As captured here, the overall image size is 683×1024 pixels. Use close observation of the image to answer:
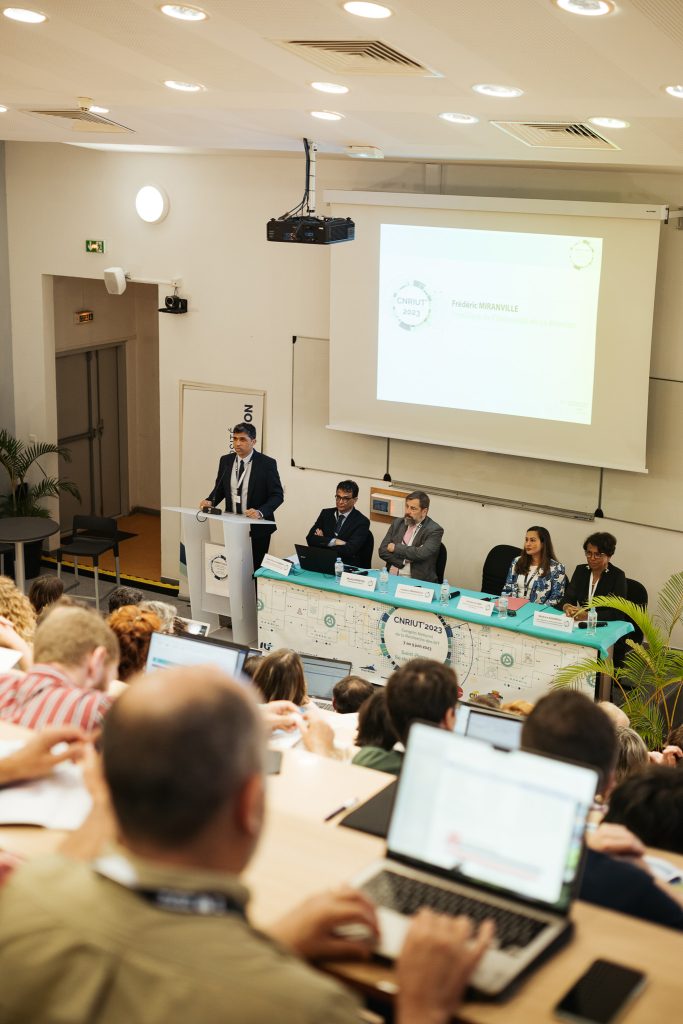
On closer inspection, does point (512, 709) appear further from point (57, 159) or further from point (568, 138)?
point (57, 159)

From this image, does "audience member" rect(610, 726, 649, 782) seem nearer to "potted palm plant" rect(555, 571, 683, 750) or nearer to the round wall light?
"potted palm plant" rect(555, 571, 683, 750)

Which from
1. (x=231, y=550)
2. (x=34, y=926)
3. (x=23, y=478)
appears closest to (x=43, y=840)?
(x=34, y=926)

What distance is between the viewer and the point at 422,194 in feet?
27.9

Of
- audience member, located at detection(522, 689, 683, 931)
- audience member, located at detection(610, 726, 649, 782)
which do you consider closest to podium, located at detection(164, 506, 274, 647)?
audience member, located at detection(610, 726, 649, 782)

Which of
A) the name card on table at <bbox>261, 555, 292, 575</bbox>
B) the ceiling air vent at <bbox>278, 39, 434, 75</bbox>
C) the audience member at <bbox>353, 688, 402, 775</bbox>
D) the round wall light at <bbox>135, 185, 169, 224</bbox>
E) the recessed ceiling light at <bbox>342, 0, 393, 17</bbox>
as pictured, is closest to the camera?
the recessed ceiling light at <bbox>342, 0, 393, 17</bbox>

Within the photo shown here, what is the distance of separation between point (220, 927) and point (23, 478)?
10.1 m

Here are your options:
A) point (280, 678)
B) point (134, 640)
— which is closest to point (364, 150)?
point (280, 678)

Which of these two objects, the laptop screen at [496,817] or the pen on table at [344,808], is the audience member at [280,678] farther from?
the laptop screen at [496,817]

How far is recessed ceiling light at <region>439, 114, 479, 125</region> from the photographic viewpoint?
5.58 metres

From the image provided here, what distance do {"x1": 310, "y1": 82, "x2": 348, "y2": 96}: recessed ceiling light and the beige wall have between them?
3494mm

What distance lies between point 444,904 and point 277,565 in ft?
20.4

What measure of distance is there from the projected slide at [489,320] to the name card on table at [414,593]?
198 cm

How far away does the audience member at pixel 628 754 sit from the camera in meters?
3.73

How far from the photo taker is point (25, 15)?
3793 mm
